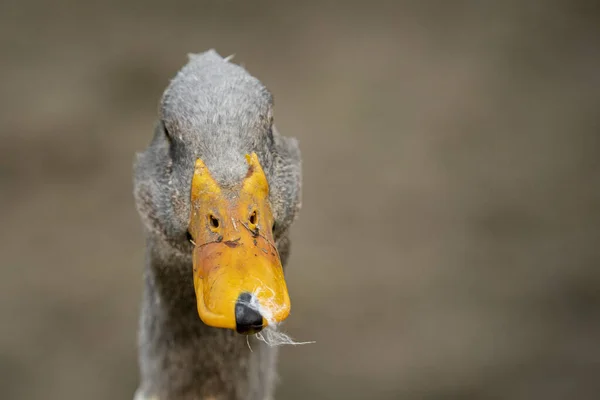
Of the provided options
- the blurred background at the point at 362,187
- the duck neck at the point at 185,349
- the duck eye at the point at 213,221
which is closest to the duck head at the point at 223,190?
the duck eye at the point at 213,221

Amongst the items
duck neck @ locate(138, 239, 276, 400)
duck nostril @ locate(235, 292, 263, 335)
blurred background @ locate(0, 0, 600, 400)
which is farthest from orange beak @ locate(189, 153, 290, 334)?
blurred background @ locate(0, 0, 600, 400)

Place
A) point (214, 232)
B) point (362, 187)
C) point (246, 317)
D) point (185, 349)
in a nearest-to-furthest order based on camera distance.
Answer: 1. point (246, 317)
2. point (214, 232)
3. point (185, 349)
4. point (362, 187)

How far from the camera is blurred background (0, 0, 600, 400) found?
4273mm

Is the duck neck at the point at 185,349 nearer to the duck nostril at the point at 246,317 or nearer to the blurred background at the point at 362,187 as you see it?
the duck nostril at the point at 246,317

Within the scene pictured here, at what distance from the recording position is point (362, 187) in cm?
489

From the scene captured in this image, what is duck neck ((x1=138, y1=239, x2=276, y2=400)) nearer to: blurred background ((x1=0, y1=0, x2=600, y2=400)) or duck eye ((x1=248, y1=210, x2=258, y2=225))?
duck eye ((x1=248, y1=210, x2=258, y2=225))

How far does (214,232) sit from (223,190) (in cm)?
10

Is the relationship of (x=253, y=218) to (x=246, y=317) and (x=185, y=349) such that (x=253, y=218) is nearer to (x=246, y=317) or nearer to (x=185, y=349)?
(x=246, y=317)

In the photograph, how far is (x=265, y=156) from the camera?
1919 millimetres

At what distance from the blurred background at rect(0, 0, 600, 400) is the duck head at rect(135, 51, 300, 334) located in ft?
7.69

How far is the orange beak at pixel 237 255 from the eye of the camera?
155 centimetres

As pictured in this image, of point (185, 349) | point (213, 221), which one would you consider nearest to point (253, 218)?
point (213, 221)

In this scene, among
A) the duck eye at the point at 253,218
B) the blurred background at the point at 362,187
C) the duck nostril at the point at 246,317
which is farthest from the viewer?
the blurred background at the point at 362,187

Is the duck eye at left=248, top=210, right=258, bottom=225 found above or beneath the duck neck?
above
